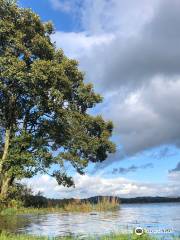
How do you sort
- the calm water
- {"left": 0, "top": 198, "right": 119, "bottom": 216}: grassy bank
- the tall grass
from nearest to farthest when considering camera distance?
the calm water → {"left": 0, "top": 198, "right": 119, "bottom": 216}: grassy bank → the tall grass

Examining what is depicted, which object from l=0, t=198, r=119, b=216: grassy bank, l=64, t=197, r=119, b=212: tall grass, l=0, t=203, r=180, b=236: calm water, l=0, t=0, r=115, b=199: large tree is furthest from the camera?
l=64, t=197, r=119, b=212: tall grass

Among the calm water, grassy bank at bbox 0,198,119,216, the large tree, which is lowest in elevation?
the calm water

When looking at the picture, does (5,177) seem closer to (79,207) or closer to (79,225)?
(79,225)

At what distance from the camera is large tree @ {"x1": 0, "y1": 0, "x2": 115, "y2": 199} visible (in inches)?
1695

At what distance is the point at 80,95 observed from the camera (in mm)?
53656

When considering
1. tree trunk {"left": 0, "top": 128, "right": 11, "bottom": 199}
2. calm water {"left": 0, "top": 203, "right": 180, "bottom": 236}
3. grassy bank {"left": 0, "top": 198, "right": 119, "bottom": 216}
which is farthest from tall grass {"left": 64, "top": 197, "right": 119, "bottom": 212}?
calm water {"left": 0, "top": 203, "right": 180, "bottom": 236}

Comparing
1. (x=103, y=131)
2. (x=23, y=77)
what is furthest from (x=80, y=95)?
(x=23, y=77)

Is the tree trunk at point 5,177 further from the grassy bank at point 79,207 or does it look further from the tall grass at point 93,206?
the tall grass at point 93,206

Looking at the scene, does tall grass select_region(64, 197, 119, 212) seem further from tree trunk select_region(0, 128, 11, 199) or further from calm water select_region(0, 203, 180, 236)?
calm water select_region(0, 203, 180, 236)

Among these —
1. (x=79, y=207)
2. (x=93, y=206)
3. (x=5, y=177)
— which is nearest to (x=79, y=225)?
(x=5, y=177)

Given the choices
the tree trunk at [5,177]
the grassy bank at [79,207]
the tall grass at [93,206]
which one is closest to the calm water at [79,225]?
the tree trunk at [5,177]

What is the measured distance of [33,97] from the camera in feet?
146

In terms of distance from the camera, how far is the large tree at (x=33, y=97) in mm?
43062

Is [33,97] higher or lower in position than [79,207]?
higher
